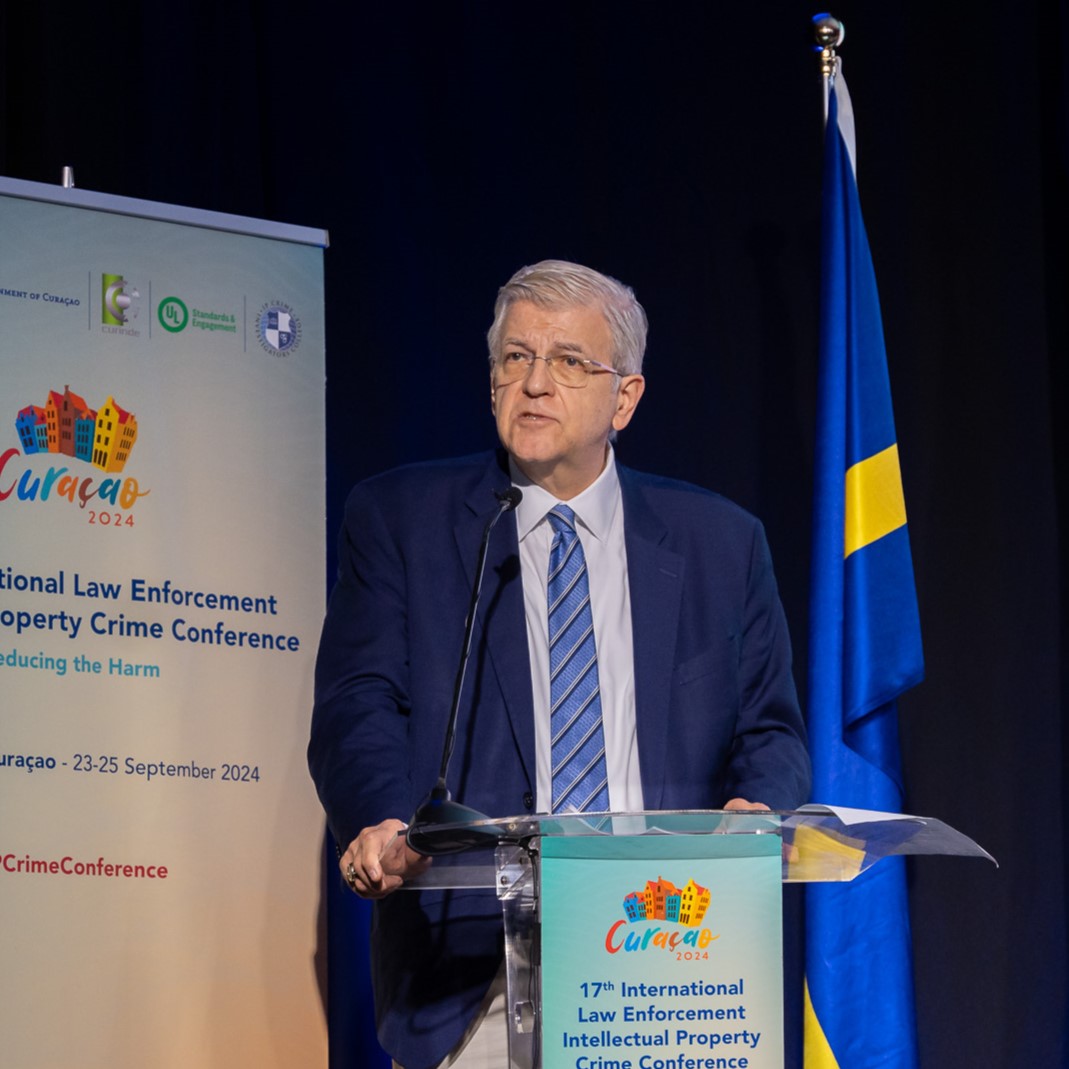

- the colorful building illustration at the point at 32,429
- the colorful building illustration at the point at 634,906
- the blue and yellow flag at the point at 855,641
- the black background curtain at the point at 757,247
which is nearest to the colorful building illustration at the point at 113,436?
the colorful building illustration at the point at 32,429

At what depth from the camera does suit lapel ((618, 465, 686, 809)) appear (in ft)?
8.47

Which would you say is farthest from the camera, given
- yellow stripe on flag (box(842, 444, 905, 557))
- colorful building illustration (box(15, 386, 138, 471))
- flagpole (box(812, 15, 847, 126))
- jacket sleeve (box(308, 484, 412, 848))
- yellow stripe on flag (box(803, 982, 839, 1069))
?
flagpole (box(812, 15, 847, 126))

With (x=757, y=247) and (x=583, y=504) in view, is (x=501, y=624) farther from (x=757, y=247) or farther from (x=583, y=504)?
(x=757, y=247)

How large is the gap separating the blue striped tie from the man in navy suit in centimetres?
2

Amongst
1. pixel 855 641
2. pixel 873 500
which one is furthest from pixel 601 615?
pixel 873 500

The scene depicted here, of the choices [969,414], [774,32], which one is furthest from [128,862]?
[774,32]

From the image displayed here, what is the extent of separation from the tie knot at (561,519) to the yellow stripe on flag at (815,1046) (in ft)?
4.64

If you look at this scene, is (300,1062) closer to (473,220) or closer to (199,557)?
(199,557)

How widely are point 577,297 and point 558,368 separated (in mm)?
130

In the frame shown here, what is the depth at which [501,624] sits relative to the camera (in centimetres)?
262

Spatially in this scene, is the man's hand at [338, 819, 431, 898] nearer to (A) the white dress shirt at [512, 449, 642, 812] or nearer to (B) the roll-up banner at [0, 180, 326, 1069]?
(A) the white dress shirt at [512, 449, 642, 812]

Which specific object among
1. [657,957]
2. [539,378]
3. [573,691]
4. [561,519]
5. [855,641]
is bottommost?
[657,957]

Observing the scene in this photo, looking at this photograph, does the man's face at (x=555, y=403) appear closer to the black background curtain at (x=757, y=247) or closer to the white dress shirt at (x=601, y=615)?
the white dress shirt at (x=601, y=615)

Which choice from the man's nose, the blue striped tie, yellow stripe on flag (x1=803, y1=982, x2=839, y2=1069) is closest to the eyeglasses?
the man's nose
